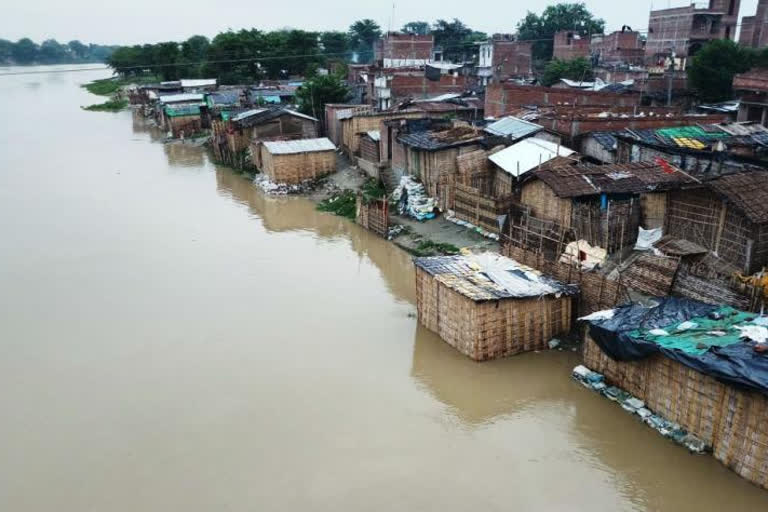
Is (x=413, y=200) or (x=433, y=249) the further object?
(x=413, y=200)

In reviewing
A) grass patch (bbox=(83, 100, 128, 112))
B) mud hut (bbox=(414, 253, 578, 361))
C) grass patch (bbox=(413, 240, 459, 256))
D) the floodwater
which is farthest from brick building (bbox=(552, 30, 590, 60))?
mud hut (bbox=(414, 253, 578, 361))

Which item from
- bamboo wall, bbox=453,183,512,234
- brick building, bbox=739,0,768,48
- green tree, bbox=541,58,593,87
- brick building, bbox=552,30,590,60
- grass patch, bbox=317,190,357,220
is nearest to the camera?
bamboo wall, bbox=453,183,512,234

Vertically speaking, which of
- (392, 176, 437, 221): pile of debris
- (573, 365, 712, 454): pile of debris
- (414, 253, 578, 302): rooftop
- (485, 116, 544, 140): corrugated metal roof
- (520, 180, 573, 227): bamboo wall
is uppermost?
(485, 116, 544, 140): corrugated metal roof

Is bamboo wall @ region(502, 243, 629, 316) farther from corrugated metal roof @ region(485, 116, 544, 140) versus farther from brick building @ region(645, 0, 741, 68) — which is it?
A: brick building @ region(645, 0, 741, 68)

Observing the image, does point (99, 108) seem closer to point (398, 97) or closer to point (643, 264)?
point (398, 97)

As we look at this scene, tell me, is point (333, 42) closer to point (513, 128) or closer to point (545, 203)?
point (513, 128)

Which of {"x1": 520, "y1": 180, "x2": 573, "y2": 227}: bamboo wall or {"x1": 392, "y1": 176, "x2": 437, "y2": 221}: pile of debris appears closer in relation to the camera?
{"x1": 520, "y1": 180, "x2": 573, "y2": 227}: bamboo wall

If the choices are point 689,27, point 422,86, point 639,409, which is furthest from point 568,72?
point 639,409
